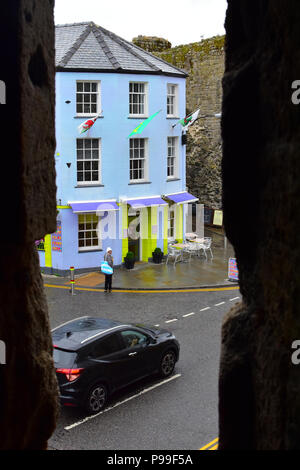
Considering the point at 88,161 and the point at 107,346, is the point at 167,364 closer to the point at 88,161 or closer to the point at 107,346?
the point at 107,346

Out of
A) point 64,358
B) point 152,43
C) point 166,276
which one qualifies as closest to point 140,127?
point 166,276

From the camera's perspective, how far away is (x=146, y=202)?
83.3 ft

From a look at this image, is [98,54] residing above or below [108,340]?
above

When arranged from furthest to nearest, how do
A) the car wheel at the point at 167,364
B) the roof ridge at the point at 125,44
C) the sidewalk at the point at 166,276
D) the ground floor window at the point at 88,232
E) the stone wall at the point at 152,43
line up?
1. the stone wall at the point at 152,43
2. the roof ridge at the point at 125,44
3. the ground floor window at the point at 88,232
4. the sidewalk at the point at 166,276
5. the car wheel at the point at 167,364

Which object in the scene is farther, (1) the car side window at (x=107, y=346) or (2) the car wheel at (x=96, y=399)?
(1) the car side window at (x=107, y=346)

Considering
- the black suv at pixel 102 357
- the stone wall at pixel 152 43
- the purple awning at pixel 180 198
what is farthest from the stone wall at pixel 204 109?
the black suv at pixel 102 357

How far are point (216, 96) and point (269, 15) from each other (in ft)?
98.7

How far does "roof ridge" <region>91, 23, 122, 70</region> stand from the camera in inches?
948

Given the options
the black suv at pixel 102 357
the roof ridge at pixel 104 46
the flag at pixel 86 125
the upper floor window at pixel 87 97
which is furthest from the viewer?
the roof ridge at pixel 104 46

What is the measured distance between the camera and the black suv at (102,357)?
11727 millimetres

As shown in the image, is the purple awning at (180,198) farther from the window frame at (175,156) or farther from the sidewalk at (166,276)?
the sidewalk at (166,276)

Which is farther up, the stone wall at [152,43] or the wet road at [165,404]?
the stone wall at [152,43]

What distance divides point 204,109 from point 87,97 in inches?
439
